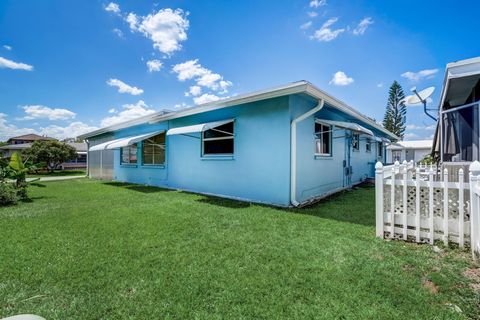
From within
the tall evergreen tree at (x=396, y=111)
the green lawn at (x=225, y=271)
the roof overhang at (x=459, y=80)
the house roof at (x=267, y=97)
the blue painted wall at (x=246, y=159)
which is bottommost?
the green lawn at (x=225, y=271)

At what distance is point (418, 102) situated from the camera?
25.5 feet

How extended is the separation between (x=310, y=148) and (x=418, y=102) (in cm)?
382

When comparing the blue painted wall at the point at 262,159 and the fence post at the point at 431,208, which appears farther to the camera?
the blue painted wall at the point at 262,159

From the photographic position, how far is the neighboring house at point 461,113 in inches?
215

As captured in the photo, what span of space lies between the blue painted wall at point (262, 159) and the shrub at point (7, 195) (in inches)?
252

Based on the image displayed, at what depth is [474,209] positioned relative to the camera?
383 cm

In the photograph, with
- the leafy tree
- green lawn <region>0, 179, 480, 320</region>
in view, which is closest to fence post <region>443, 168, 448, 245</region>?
green lawn <region>0, 179, 480, 320</region>

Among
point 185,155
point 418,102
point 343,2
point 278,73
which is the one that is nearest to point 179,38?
point 278,73

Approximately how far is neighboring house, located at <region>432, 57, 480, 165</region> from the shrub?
15.2m

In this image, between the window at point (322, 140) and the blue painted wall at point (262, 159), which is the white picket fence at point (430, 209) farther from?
the window at point (322, 140)

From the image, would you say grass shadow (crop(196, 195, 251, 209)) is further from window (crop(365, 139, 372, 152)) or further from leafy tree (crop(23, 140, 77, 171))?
leafy tree (crop(23, 140, 77, 171))

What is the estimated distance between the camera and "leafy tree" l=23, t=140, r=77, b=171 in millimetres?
31456

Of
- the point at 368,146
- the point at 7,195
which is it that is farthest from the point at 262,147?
the point at 368,146

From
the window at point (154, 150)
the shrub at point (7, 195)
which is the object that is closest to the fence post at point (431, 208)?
the window at point (154, 150)
